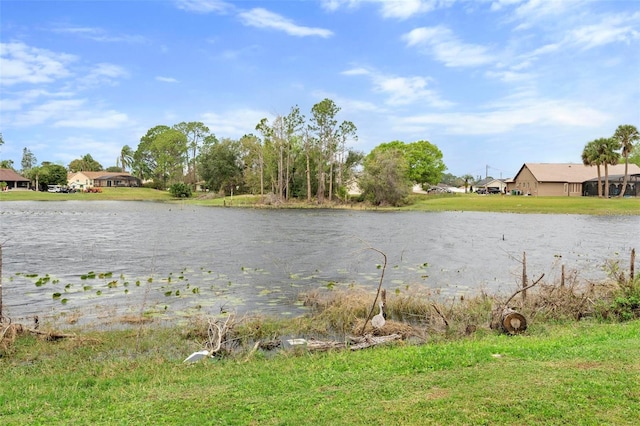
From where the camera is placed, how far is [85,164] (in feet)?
548

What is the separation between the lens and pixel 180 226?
44688 mm

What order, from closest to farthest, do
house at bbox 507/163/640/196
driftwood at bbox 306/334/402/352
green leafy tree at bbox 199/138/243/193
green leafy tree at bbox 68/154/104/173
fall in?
1. driftwood at bbox 306/334/402/352
2. house at bbox 507/163/640/196
3. green leafy tree at bbox 199/138/243/193
4. green leafy tree at bbox 68/154/104/173

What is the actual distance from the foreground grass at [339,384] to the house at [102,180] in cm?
13708

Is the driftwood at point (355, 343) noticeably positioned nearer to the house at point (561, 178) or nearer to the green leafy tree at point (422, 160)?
the house at point (561, 178)

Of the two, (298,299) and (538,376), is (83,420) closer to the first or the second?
(538,376)

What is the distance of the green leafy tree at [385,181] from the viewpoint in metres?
82.6

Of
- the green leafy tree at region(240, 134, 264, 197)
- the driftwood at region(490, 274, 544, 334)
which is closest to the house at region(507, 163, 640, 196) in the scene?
the green leafy tree at region(240, 134, 264, 197)

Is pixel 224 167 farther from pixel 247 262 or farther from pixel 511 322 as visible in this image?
pixel 511 322

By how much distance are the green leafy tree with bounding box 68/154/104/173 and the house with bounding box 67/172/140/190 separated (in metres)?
26.8

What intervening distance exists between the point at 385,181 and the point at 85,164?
412 feet

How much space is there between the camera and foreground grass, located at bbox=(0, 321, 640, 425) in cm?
678

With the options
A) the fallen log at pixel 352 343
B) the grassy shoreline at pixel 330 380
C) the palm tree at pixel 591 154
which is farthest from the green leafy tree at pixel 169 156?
the fallen log at pixel 352 343

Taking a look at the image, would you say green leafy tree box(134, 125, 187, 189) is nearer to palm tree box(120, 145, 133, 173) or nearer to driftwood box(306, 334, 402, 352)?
palm tree box(120, 145, 133, 173)

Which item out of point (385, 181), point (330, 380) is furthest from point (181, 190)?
point (330, 380)
